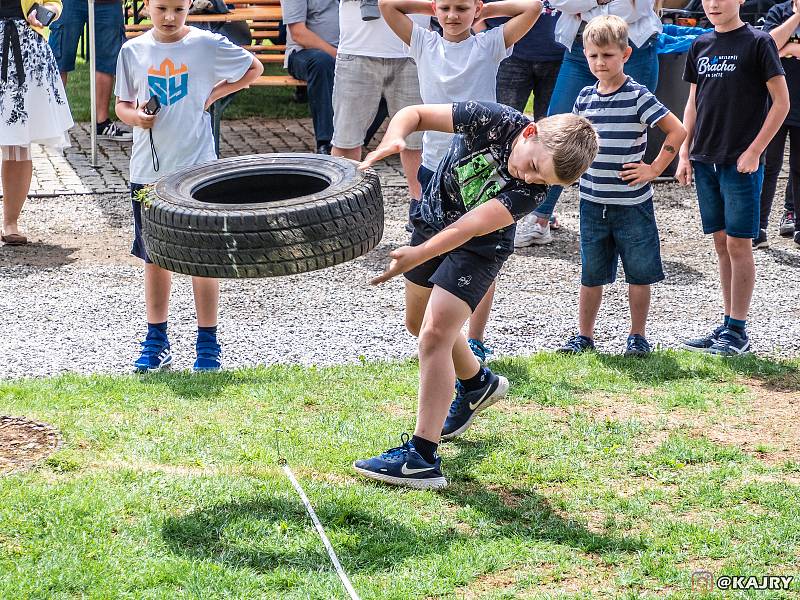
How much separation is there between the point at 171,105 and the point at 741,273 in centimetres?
310

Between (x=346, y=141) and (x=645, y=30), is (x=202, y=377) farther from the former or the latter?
(x=645, y=30)

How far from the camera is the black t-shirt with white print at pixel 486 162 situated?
13.4ft

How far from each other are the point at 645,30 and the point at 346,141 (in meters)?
2.12

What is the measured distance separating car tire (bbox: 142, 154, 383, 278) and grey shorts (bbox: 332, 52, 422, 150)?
10.5 feet

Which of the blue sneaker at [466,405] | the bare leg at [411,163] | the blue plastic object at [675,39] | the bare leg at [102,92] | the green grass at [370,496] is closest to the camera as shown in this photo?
the green grass at [370,496]

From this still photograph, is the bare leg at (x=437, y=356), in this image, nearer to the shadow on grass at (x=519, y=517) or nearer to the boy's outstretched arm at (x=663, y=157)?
the shadow on grass at (x=519, y=517)

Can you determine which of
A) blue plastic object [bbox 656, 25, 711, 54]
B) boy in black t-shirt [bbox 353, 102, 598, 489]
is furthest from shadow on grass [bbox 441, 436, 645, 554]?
blue plastic object [bbox 656, 25, 711, 54]

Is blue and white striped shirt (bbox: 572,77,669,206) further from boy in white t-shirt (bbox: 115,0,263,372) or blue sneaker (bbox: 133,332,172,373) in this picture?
blue sneaker (bbox: 133,332,172,373)

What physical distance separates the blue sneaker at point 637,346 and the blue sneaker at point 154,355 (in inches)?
94.7

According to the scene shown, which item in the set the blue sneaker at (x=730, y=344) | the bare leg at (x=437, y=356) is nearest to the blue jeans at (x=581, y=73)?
the blue sneaker at (x=730, y=344)

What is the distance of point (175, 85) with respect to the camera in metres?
5.51

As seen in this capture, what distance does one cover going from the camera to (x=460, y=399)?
190 inches

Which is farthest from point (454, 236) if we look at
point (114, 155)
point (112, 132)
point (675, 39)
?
point (112, 132)

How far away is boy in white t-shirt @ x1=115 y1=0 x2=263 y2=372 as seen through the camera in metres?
5.47
